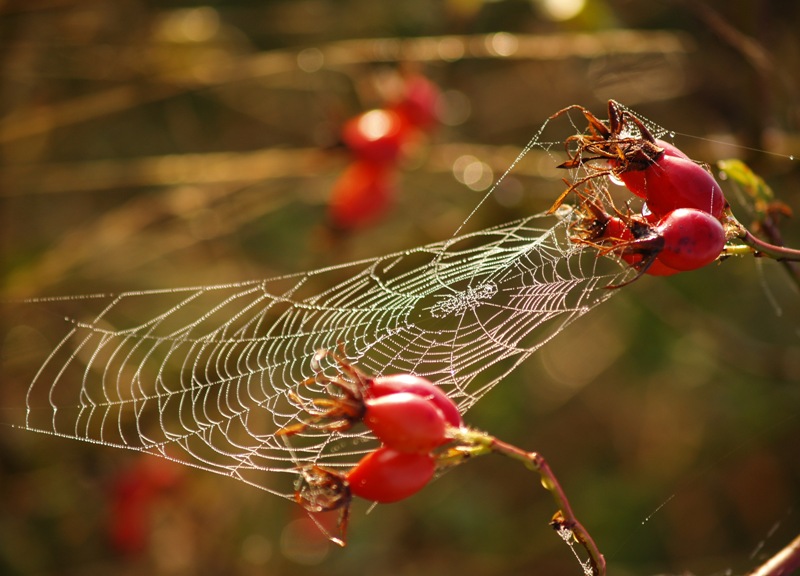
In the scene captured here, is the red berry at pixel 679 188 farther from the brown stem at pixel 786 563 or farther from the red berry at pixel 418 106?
the red berry at pixel 418 106

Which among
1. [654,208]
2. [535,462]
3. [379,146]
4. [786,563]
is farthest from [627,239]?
[379,146]

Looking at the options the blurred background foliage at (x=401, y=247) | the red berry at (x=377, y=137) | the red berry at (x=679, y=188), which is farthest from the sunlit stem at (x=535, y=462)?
the red berry at (x=377, y=137)

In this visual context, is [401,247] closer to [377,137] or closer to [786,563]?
[377,137]

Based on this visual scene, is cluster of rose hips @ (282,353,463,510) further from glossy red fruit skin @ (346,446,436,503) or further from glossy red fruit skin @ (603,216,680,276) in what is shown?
glossy red fruit skin @ (603,216,680,276)

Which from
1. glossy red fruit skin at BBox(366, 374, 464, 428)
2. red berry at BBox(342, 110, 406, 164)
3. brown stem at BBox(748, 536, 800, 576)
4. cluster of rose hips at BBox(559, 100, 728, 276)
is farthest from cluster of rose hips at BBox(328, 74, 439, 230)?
brown stem at BBox(748, 536, 800, 576)

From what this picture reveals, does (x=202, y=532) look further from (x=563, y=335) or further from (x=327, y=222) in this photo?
(x=563, y=335)

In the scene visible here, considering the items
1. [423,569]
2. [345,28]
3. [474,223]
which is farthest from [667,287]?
[345,28]

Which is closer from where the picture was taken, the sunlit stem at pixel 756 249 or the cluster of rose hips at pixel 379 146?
the sunlit stem at pixel 756 249
